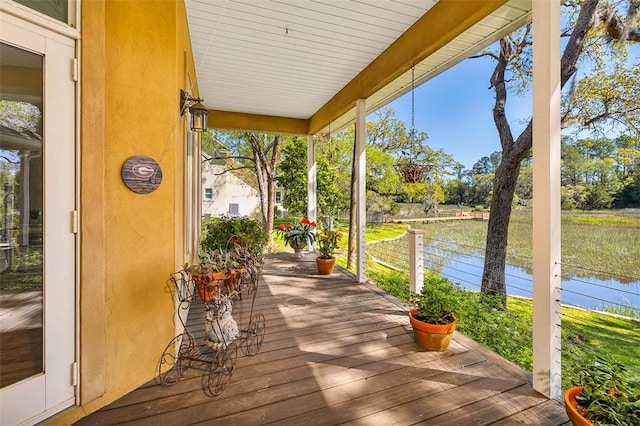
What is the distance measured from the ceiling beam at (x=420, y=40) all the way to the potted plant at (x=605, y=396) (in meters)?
2.45

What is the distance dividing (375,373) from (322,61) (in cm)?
357

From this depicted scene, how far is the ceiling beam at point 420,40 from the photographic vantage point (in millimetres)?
2287

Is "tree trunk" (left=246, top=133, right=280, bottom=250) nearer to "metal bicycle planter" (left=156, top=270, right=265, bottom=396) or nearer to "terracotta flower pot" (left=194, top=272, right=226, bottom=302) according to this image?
"metal bicycle planter" (left=156, top=270, right=265, bottom=396)

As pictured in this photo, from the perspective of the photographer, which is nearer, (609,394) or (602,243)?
(609,394)

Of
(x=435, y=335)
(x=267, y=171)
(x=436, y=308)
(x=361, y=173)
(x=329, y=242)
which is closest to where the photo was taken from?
(x=435, y=335)

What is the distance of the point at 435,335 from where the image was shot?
2338 mm

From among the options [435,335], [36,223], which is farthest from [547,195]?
[36,223]

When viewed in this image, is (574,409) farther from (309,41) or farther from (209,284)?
(309,41)

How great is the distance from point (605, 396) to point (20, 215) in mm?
3113

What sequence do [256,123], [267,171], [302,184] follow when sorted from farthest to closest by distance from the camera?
1. [267,171]
2. [302,184]
3. [256,123]

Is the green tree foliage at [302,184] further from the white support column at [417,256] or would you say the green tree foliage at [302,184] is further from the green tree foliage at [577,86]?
the white support column at [417,256]

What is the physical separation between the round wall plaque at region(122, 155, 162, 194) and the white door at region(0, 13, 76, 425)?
0.88 feet

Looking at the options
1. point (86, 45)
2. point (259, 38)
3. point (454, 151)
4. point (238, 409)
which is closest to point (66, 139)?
point (86, 45)

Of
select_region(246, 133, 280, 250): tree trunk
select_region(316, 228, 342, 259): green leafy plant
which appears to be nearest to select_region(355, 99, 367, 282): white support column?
select_region(316, 228, 342, 259): green leafy plant
